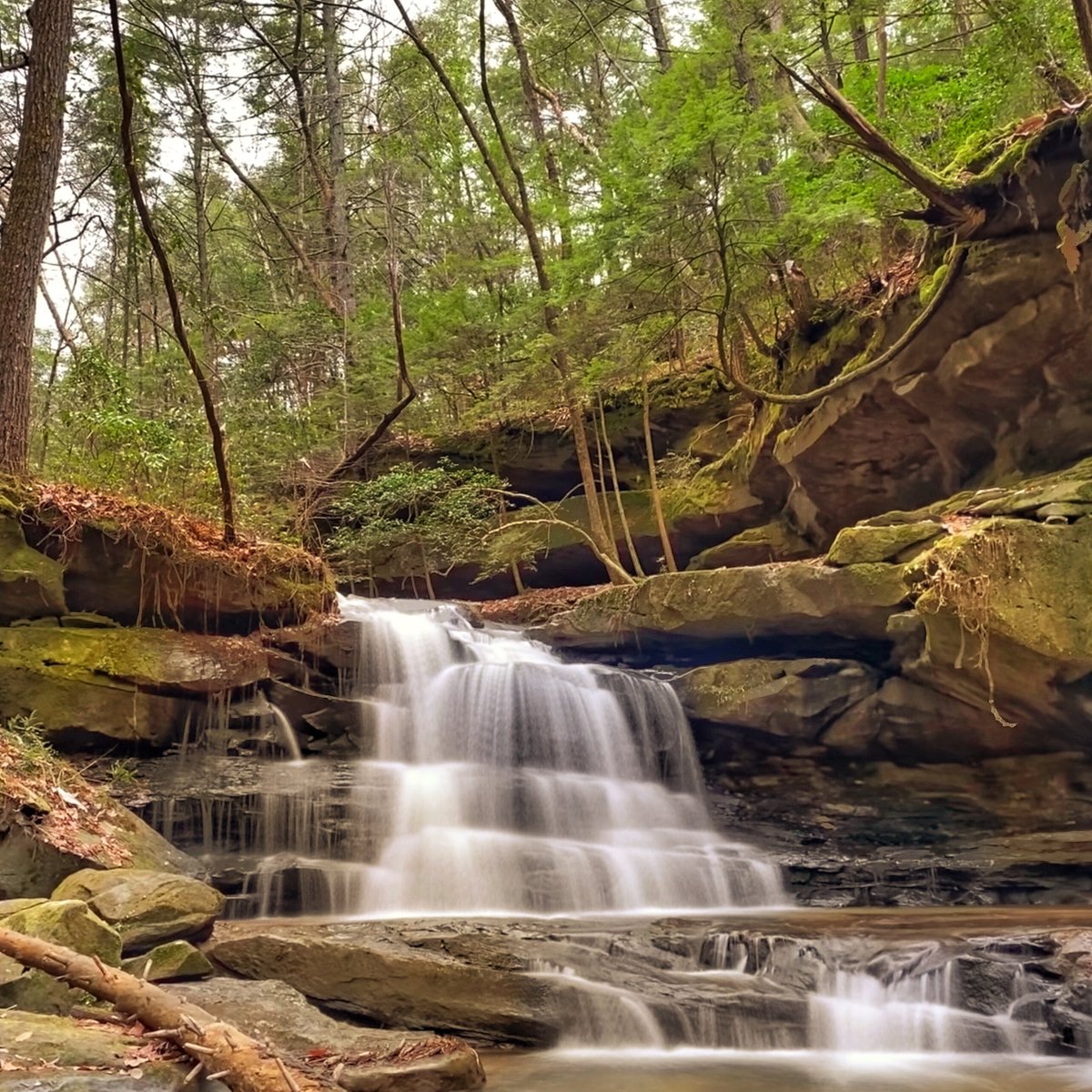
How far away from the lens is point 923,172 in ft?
23.5

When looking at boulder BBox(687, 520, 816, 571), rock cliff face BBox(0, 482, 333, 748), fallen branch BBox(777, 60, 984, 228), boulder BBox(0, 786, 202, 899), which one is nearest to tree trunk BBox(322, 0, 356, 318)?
rock cliff face BBox(0, 482, 333, 748)

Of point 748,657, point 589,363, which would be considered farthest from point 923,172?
point 748,657

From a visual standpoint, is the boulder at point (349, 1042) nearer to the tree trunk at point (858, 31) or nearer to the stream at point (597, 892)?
the stream at point (597, 892)

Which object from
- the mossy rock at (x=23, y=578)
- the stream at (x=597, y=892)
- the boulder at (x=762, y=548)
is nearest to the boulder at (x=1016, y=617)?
the stream at (x=597, y=892)

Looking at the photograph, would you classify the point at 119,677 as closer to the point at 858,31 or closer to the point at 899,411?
the point at 899,411

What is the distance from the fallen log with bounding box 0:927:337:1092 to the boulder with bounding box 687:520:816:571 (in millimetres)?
9081

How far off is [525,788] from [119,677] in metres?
3.98

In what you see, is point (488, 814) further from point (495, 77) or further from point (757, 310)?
point (495, 77)

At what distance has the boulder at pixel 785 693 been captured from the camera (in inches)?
332

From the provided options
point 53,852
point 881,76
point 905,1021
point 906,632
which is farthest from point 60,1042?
point 881,76

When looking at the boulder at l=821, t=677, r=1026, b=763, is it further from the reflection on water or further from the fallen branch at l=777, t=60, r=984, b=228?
the fallen branch at l=777, t=60, r=984, b=228

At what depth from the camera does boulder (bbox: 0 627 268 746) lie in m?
7.16

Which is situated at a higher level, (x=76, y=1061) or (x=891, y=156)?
(x=891, y=156)

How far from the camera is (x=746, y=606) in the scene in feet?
28.4
